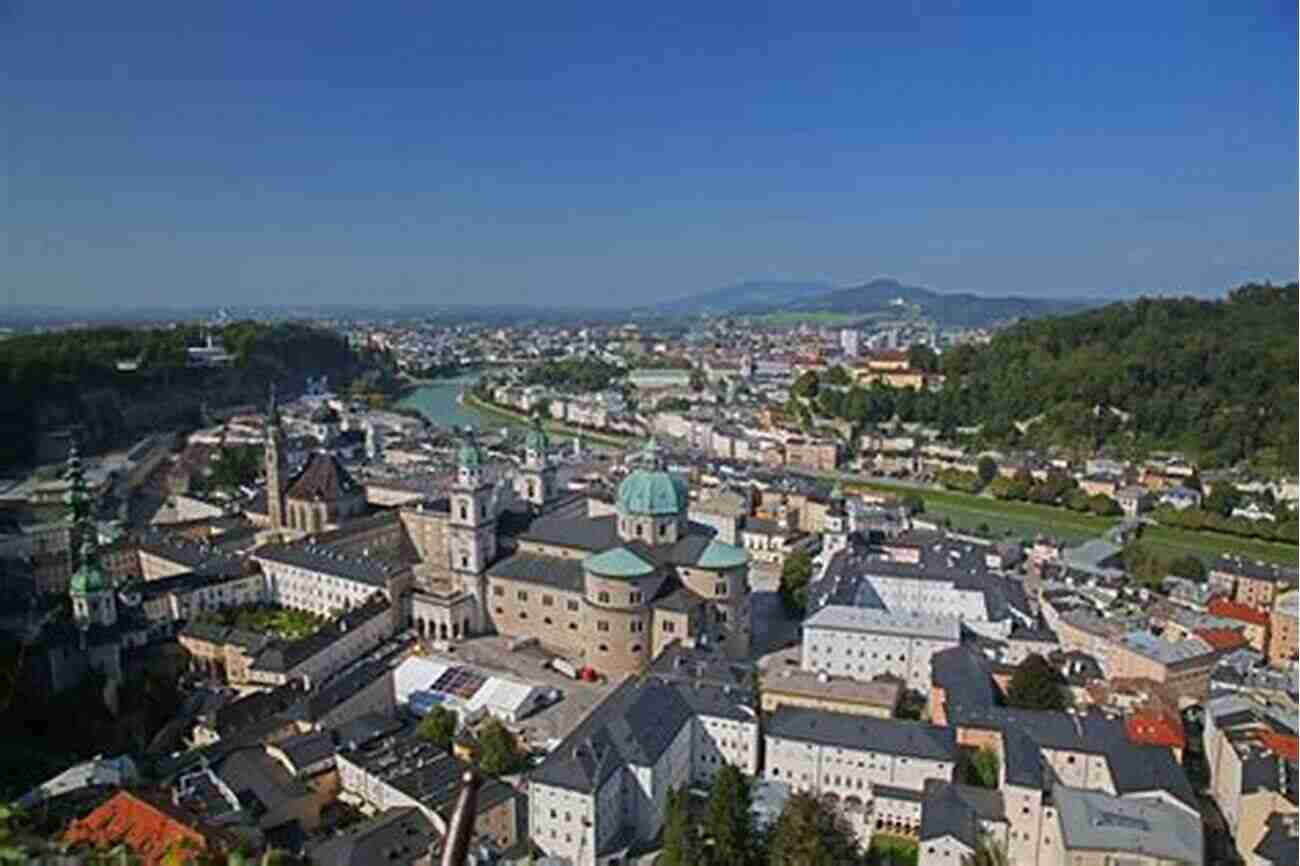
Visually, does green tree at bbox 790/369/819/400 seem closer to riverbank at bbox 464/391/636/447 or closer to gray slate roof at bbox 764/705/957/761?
riverbank at bbox 464/391/636/447

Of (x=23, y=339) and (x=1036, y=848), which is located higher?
(x=23, y=339)

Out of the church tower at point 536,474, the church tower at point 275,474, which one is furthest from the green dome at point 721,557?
the church tower at point 275,474

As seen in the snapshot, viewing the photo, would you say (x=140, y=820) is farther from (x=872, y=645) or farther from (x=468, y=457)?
(x=872, y=645)

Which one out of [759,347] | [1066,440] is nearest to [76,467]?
[1066,440]

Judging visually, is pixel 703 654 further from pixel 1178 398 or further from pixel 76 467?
→ pixel 1178 398

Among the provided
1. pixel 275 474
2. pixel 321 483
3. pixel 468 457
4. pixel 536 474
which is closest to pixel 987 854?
A: pixel 468 457

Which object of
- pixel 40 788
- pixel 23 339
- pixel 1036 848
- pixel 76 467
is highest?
pixel 23 339
